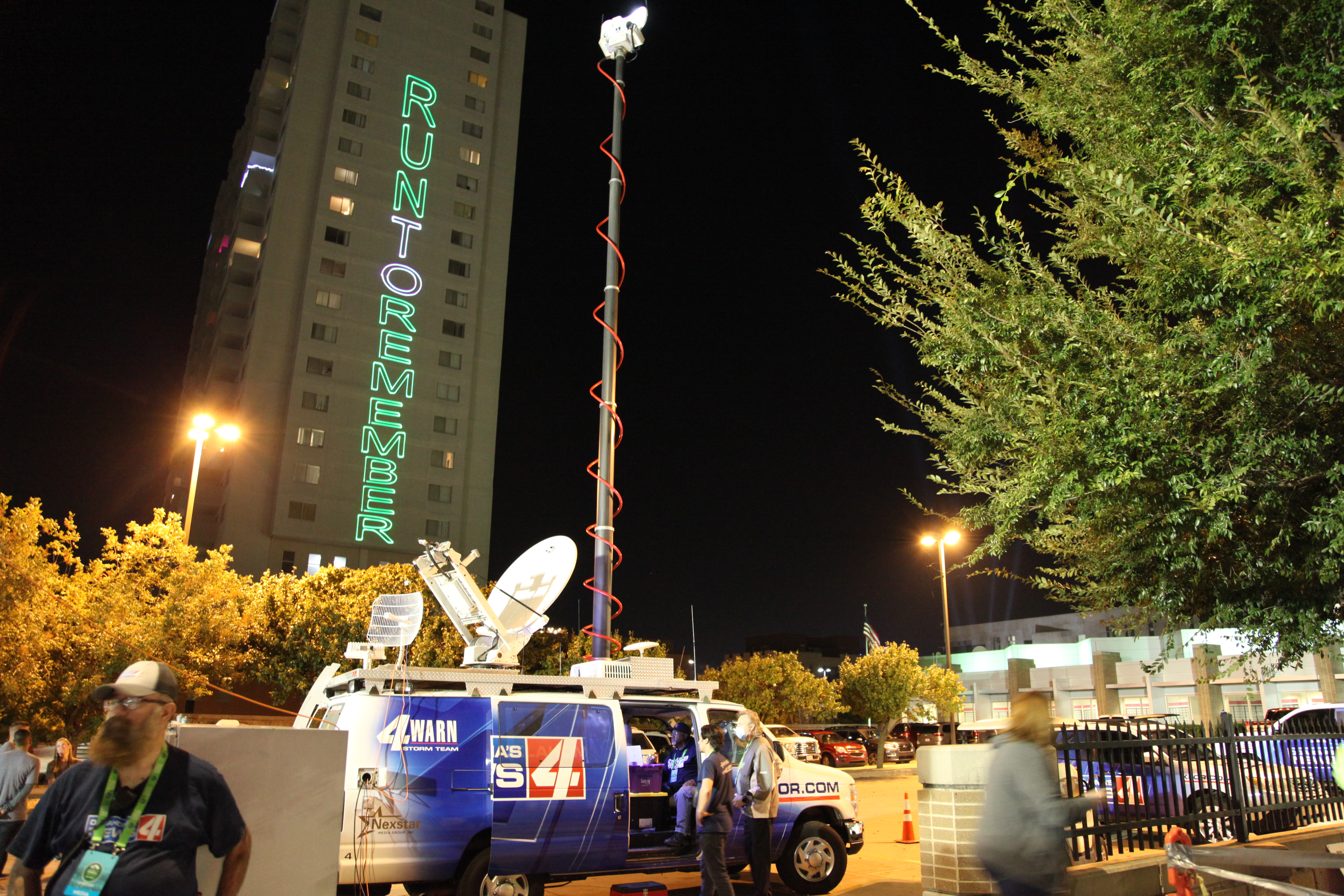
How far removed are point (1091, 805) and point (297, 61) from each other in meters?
68.2

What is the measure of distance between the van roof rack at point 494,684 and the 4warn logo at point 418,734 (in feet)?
0.90

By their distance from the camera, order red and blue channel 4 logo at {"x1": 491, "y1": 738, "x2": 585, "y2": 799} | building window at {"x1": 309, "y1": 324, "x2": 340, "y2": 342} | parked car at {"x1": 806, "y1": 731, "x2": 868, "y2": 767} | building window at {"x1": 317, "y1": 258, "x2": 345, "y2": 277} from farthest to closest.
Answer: building window at {"x1": 317, "y1": 258, "x2": 345, "y2": 277} < building window at {"x1": 309, "y1": 324, "x2": 340, "y2": 342} < parked car at {"x1": 806, "y1": 731, "x2": 868, "y2": 767} < red and blue channel 4 logo at {"x1": 491, "y1": 738, "x2": 585, "y2": 799}

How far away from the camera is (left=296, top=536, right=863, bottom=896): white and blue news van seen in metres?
7.10

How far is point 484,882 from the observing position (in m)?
7.38

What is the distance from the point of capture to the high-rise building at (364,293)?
53.2 m

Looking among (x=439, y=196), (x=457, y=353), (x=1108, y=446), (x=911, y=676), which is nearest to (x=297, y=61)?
(x=439, y=196)

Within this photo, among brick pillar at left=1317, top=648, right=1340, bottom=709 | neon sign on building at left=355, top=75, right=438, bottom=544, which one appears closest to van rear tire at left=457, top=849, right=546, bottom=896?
brick pillar at left=1317, top=648, right=1340, bottom=709

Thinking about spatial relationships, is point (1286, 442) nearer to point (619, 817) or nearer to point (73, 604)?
point (619, 817)

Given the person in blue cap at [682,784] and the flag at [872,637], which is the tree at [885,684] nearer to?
the flag at [872,637]

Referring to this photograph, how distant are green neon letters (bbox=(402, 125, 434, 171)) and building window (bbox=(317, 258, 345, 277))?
30.7 feet

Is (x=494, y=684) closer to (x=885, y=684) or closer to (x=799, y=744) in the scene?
(x=799, y=744)

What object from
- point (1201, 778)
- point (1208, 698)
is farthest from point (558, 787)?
point (1208, 698)

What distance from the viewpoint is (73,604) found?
19.2 metres

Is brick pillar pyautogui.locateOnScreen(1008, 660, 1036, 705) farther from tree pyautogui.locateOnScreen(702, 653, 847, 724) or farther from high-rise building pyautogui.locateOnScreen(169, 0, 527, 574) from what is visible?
high-rise building pyautogui.locateOnScreen(169, 0, 527, 574)
